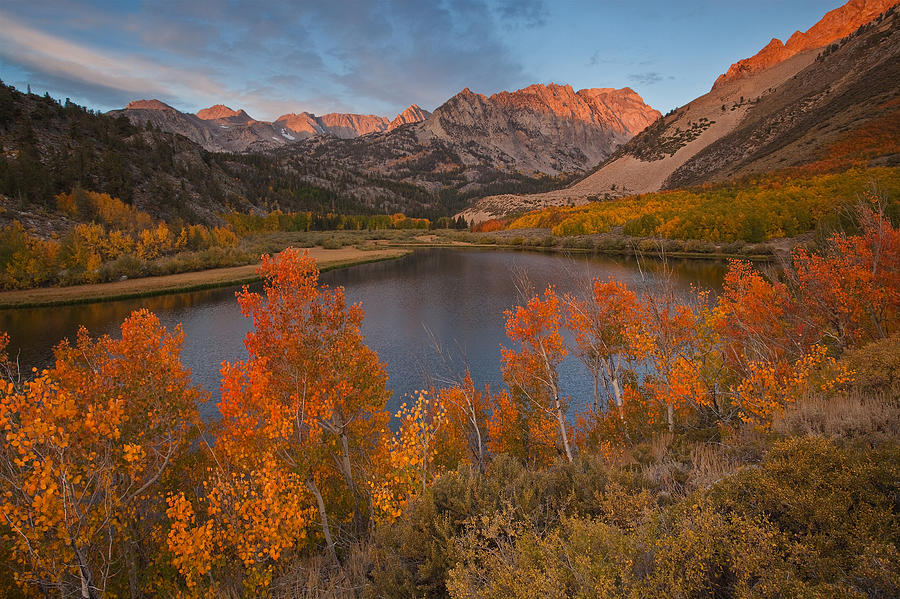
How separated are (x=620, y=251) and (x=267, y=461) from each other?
91.7 meters

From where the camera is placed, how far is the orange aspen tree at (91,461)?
6.71 meters

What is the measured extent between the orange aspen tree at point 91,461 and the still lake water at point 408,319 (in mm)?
8677

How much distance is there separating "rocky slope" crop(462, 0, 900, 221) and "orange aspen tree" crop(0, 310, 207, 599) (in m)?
119

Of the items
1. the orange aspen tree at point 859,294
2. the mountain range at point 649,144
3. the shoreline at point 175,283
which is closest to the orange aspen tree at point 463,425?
the orange aspen tree at point 859,294

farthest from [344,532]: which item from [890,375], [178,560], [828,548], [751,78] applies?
[751,78]

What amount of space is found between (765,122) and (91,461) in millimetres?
181486

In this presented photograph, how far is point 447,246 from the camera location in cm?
12694

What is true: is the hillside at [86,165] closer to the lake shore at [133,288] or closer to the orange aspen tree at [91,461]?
the lake shore at [133,288]

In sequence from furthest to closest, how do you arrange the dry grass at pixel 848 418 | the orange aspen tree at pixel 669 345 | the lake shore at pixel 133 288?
the lake shore at pixel 133 288 < the orange aspen tree at pixel 669 345 < the dry grass at pixel 848 418

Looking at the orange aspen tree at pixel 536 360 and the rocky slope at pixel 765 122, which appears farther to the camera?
the rocky slope at pixel 765 122

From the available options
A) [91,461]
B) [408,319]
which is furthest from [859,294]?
[408,319]

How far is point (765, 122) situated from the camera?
445 feet

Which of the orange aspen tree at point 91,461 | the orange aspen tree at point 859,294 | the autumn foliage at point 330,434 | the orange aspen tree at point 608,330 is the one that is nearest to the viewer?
the orange aspen tree at point 91,461

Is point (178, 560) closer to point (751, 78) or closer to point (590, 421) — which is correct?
point (590, 421)
